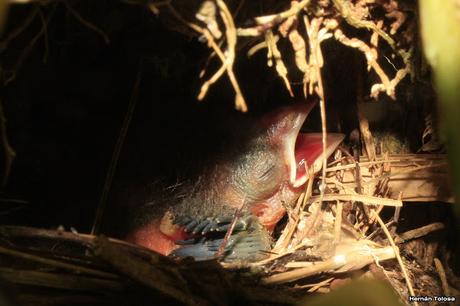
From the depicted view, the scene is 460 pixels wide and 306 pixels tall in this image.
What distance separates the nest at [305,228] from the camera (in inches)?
27.4

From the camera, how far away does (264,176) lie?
1142 mm

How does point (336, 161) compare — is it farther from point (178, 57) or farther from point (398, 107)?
point (178, 57)

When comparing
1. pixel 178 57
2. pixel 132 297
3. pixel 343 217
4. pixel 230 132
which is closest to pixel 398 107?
pixel 343 217

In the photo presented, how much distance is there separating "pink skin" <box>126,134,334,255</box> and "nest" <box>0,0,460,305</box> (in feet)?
0.13

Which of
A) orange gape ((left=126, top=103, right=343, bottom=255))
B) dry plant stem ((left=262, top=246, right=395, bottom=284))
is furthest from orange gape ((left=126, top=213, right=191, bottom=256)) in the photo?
dry plant stem ((left=262, top=246, right=395, bottom=284))

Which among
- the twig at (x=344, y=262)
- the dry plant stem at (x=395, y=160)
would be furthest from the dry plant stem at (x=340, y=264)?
the dry plant stem at (x=395, y=160)

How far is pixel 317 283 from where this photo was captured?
0.86 metres

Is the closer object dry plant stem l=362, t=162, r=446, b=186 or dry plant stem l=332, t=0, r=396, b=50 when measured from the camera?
dry plant stem l=332, t=0, r=396, b=50

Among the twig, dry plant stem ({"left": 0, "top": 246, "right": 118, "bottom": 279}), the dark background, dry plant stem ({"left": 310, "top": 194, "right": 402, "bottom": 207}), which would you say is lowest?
the twig

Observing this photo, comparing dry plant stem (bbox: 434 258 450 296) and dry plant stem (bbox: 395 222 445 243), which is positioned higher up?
dry plant stem (bbox: 395 222 445 243)

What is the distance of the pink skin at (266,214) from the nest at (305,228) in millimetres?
38

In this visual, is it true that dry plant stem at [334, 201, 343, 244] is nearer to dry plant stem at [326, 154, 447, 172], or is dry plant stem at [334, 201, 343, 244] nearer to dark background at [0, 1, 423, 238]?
dry plant stem at [326, 154, 447, 172]

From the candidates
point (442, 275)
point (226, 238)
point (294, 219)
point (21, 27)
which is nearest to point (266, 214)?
point (294, 219)

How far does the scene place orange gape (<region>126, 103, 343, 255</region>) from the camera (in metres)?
1.12
